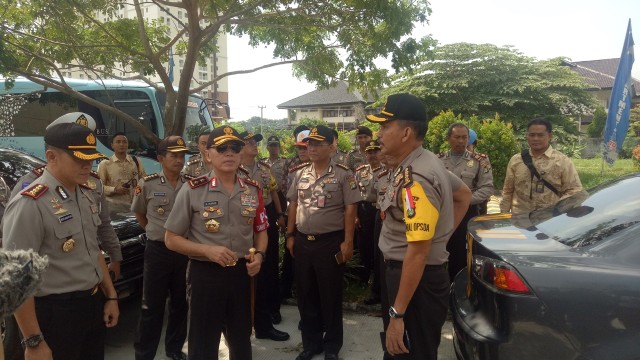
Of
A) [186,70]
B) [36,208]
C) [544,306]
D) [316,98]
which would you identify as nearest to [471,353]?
[544,306]

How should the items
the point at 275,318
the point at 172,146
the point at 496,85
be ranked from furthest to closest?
the point at 496,85 → the point at 275,318 → the point at 172,146

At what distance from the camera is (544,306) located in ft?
6.28

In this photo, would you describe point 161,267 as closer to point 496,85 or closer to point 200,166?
point 200,166

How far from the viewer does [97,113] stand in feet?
28.0

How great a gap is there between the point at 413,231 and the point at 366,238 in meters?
2.92

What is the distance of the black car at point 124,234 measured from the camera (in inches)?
143

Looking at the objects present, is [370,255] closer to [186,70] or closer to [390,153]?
[390,153]

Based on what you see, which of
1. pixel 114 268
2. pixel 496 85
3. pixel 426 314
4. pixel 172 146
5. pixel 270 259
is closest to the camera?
pixel 426 314

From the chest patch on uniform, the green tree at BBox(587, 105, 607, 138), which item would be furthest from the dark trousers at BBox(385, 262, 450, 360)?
the green tree at BBox(587, 105, 607, 138)

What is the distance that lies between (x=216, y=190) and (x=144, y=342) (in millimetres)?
1446

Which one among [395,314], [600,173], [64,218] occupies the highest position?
[64,218]

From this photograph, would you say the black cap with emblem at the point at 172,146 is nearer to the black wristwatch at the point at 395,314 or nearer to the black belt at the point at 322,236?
the black belt at the point at 322,236

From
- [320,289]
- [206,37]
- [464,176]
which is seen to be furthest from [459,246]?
[206,37]

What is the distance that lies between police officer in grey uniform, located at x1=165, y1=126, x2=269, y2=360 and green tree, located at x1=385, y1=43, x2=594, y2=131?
1886 centimetres
